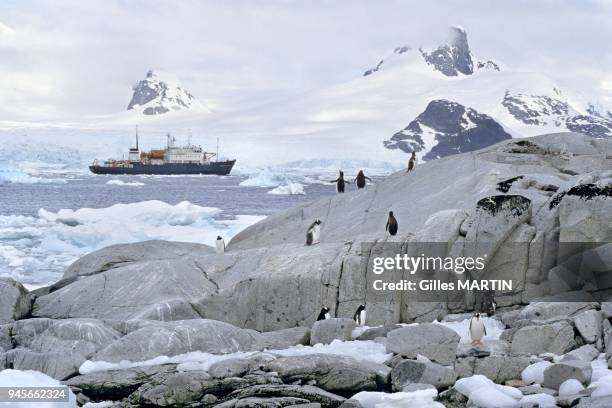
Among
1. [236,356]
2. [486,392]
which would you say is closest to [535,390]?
[486,392]

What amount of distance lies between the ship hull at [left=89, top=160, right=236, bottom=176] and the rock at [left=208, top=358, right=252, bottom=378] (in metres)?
87.4

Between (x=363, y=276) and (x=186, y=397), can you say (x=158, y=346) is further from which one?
(x=363, y=276)

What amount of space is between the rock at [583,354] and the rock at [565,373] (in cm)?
86

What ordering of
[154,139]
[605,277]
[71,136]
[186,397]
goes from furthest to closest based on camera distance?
[154,139]
[71,136]
[605,277]
[186,397]

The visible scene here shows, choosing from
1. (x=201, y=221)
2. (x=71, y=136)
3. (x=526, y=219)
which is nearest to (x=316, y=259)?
(x=526, y=219)

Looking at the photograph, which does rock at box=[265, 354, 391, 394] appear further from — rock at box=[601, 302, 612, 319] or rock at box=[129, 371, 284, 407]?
rock at box=[601, 302, 612, 319]

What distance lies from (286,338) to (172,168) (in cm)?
8877

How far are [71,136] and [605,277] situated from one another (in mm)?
91138

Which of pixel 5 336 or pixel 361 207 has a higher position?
pixel 361 207

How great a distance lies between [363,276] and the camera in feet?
54.9

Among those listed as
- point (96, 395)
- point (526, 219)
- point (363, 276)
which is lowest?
point (96, 395)

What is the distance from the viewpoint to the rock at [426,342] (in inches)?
507

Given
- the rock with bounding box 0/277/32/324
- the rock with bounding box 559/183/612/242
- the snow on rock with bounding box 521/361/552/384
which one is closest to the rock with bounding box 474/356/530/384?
the snow on rock with bounding box 521/361/552/384
